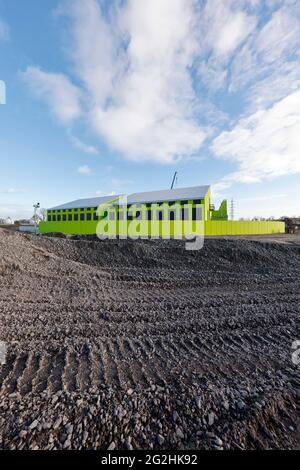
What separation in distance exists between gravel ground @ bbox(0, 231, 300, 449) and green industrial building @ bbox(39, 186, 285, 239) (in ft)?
33.5

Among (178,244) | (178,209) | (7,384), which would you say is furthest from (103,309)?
(178,209)

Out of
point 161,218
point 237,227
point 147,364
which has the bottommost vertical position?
point 147,364

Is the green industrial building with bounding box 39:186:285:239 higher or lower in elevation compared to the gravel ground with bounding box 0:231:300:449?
higher

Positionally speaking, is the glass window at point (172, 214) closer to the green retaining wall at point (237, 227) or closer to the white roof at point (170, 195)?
the white roof at point (170, 195)

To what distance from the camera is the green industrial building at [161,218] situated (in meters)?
17.5

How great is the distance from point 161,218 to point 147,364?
18.5m

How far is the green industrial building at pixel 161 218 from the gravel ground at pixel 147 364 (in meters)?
10.2

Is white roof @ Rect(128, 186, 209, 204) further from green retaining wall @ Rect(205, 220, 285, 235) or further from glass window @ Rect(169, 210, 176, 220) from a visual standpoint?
green retaining wall @ Rect(205, 220, 285, 235)

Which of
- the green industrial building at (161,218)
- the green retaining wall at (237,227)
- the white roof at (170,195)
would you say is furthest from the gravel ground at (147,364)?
the white roof at (170,195)

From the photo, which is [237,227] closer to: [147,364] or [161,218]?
[161,218]

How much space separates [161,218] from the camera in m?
21.1

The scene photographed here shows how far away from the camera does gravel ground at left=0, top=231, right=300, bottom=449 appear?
199cm

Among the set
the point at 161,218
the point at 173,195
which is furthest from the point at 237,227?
the point at 161,218

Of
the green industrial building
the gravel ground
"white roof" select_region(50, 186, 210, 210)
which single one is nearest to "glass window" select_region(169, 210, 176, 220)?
the green industrial building
